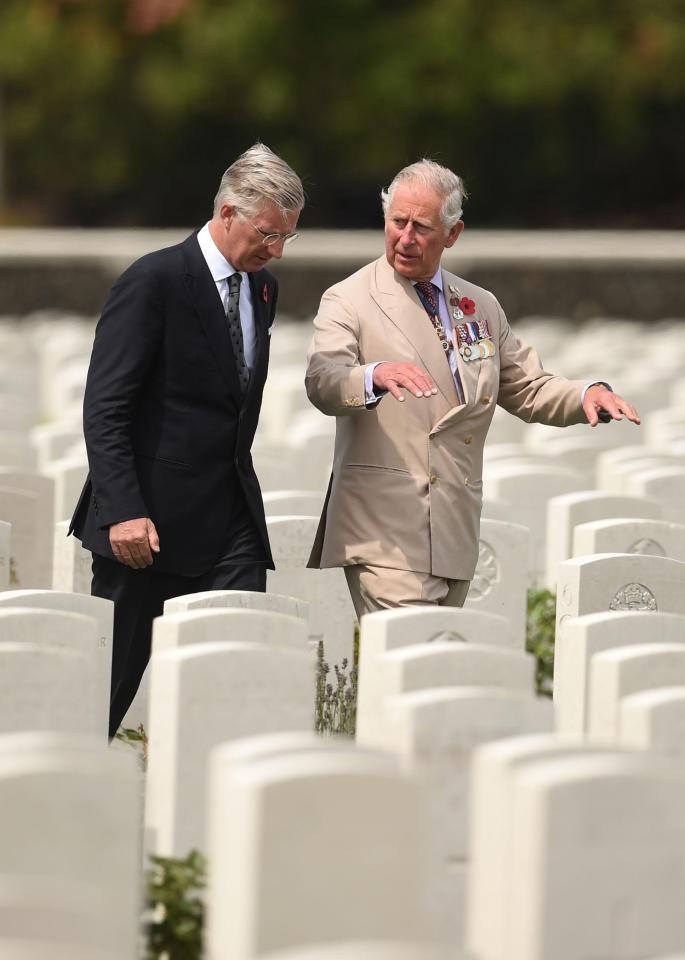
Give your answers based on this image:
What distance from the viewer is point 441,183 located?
4570 millimetres

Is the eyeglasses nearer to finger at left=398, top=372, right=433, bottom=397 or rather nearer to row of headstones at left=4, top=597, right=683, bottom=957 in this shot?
finger at left=398, top=372, right=433, bottom=397

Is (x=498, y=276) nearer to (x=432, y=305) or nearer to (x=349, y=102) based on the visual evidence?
(x=349, y=102)

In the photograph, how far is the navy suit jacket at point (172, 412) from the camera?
4578 mm

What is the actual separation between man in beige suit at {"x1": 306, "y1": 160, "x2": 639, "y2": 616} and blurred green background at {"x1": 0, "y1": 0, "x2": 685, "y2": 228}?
2069 centimetres

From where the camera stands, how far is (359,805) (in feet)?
9.91

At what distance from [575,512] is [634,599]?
1.19 metres

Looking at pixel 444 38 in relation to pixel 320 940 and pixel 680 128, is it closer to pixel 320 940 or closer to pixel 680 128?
pixel 680 128

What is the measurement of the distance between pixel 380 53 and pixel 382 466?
22.0m

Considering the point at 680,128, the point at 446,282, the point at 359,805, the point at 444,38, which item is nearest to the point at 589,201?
the point at 680,128

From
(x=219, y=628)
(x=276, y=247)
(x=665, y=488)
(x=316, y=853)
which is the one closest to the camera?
(x=316, y=853)

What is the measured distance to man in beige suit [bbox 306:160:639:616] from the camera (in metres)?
4.70

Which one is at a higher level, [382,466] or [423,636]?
[382,466]

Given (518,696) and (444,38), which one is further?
(444,38)

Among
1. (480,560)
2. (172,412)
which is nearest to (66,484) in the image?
(480,560)
